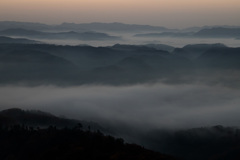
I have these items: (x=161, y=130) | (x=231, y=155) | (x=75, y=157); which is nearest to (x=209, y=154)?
(x=231, y=155)

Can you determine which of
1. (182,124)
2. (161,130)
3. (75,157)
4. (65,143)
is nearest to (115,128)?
(161,130)

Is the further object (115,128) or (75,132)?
(115,128)

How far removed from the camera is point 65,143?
8331cm

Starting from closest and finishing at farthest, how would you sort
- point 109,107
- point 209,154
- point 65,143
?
point 65,143, point 209,154, point 109,107

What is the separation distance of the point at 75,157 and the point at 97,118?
259ft

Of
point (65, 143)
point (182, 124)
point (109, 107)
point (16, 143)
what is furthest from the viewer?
point (109, 107)

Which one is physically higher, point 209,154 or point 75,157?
point 75,157

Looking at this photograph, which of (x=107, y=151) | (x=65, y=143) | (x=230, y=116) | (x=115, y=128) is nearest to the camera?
(x=107, y=151)

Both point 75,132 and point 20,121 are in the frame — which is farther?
point 20,121

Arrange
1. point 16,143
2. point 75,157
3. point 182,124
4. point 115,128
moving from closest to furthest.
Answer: point 75,157, point 16,143, point 115,128, point 182,124

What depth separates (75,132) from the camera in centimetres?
9194

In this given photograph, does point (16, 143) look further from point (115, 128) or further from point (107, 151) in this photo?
point (115, 128)

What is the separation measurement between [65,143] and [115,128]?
5128 centimetres

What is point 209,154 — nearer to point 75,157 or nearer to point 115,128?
point 115,128
